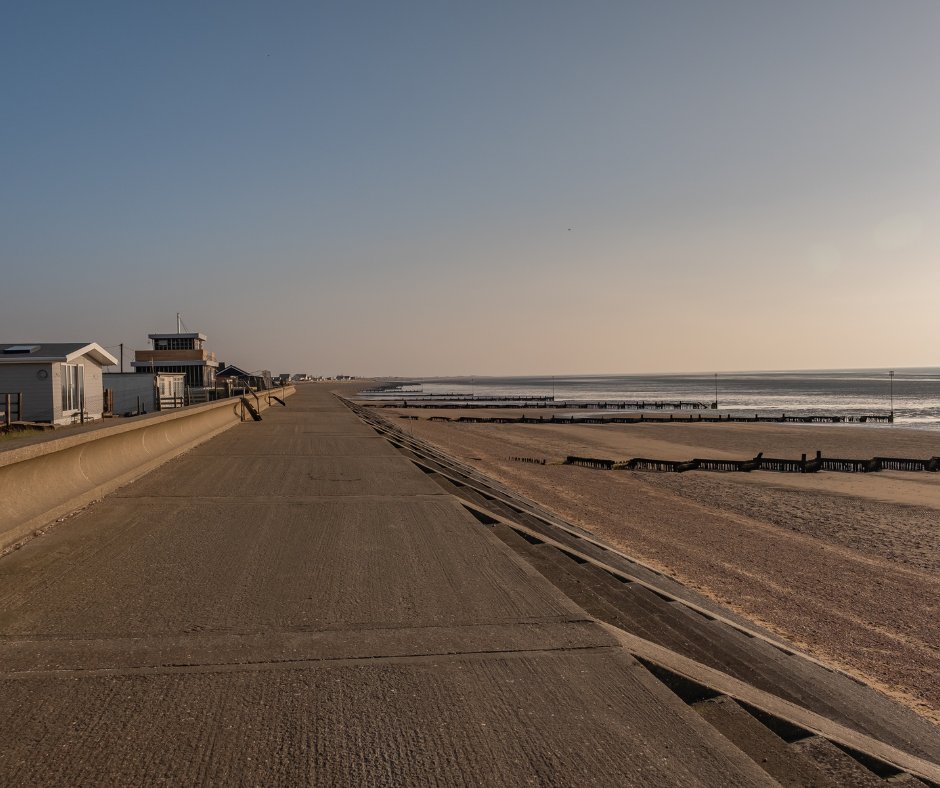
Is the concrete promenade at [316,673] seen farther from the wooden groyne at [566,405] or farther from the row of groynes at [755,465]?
the wooden groyne at [566,405]

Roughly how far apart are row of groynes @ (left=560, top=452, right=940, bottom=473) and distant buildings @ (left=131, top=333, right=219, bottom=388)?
146ft

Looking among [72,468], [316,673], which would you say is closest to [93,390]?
[72,468]

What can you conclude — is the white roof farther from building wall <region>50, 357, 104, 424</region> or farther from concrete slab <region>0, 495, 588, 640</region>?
concrete slab <region>0, 495, 588, 640</region>

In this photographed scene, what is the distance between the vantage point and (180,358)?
61.0m

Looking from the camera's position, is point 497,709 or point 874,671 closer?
point 497,709

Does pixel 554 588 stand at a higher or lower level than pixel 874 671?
higher

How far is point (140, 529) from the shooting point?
275 inches

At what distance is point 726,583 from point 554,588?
14.5 ft

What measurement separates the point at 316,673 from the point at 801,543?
11061mm

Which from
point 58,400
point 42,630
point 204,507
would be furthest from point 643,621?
point 58,400

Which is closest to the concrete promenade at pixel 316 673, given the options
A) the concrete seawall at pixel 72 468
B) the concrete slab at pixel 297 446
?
the concrete seawall at pixel 72 468

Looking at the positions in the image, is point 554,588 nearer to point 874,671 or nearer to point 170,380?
point 874,671

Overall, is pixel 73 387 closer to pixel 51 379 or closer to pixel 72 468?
pixel 51 379

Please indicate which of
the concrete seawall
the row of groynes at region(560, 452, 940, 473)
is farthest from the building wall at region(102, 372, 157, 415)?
the concrete seawall
